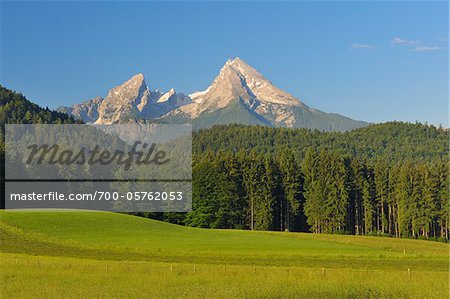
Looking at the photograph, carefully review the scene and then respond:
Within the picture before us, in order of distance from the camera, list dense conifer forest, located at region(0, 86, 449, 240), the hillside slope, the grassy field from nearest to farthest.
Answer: the grassy field < the hillside slope < dense conifer forest, located at region(0, 86, 449, 240)

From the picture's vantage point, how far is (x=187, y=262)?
184 feet

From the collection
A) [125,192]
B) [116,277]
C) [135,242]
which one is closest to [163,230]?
[135,242]

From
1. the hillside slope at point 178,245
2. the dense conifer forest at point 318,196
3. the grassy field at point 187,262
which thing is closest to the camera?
the grassy field at point 187,262

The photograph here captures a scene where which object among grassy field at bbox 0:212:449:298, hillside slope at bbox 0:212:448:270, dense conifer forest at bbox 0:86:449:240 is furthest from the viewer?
dense conifer forest at bbox 0:86:449:240

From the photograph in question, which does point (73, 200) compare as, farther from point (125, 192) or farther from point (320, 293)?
point (320, 293)

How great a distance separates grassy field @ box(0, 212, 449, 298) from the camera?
36.4 meters

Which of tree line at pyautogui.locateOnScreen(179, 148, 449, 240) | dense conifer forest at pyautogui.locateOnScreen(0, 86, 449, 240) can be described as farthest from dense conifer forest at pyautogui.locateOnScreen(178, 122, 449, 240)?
tree line at pyautogui.locateOnScreen(179, 148, 449, 240)

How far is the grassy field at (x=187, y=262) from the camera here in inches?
1435

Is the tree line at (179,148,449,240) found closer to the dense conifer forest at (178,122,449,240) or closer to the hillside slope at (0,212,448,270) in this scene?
the dense conifer forest at (178,122,449,240)

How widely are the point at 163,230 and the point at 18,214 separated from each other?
2527 cm

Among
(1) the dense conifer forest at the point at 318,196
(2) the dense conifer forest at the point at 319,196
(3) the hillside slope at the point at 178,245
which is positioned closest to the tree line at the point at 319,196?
(1) the dense conifer forest at the point at 318,196

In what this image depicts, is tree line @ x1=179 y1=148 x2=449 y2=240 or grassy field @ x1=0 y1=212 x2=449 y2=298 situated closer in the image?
grassy field @ x1=0 y1=212 x2=449 y2=298

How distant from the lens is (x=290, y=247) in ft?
246

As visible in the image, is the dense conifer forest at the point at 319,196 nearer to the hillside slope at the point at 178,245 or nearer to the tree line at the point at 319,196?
the tree line at the point at 319,196
